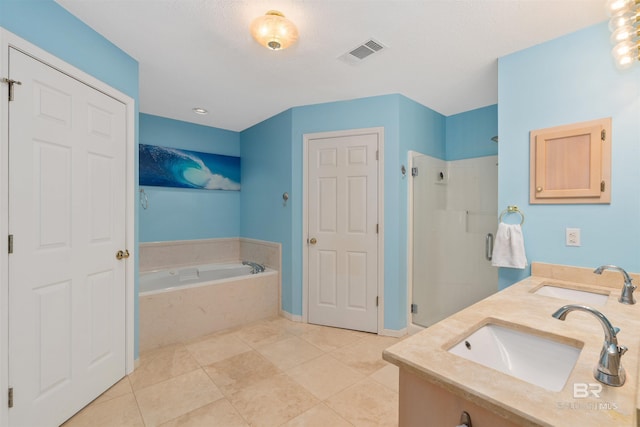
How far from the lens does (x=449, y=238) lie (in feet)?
9.96

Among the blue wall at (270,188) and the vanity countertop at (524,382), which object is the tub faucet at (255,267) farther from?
the vanity countertop at (524,382)

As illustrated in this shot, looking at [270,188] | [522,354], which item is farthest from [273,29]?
[270,188]

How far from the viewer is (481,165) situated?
3027 mm

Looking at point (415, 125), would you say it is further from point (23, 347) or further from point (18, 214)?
point (23, 347)

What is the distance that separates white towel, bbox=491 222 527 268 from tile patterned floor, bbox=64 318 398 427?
116cm

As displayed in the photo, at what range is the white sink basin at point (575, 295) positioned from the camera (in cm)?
153

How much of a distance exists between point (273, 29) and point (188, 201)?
2789 mm

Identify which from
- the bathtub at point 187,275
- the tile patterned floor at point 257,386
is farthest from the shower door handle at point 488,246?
the bathtub at point 187,275

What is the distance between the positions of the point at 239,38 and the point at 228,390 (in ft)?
7.92

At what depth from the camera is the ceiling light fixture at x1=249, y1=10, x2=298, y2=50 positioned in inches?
63.7

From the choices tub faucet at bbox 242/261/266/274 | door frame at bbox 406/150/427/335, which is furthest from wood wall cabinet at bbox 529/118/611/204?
tub faucet at bbox 242/261/266/274

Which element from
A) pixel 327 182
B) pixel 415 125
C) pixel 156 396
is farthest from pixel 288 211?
pixel 156 396

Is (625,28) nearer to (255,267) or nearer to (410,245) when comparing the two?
(410,245)

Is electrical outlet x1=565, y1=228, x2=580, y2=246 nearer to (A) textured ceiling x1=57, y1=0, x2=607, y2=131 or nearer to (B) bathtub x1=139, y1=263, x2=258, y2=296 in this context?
(A) textured ceiling x1=57, y1=0, x2=607, y2=131
